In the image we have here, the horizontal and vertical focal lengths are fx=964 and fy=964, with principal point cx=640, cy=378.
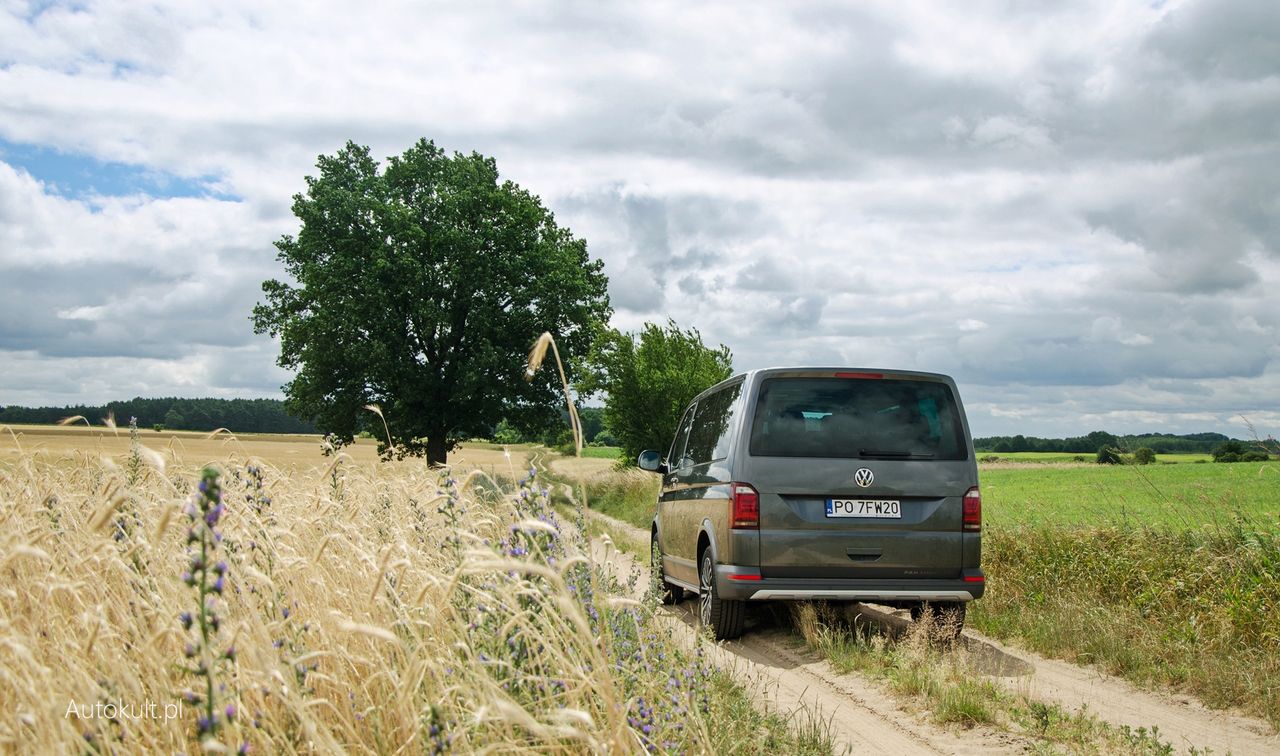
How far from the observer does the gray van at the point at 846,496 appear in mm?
7668

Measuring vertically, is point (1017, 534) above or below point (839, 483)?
below

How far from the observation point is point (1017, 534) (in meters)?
10.6

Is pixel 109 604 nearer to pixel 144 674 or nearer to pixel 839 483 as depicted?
pixel 144 674

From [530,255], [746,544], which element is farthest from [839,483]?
[530,255]

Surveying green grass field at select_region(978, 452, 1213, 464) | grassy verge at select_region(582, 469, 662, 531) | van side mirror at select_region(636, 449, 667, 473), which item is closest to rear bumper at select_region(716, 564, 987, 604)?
van side mirror at select_region(636, 449, 667, 473)

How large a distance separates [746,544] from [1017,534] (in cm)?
445

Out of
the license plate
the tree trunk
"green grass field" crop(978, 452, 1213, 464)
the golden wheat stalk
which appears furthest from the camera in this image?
"green grass field" crop(978, 452, 1213, 464)

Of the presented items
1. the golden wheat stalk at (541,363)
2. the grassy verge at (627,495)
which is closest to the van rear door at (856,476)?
the golden wheat stalk at (541,363)

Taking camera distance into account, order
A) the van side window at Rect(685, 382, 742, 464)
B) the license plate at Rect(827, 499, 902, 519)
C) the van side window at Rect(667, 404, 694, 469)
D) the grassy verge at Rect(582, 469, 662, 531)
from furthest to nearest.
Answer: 1. the grassy verge at Rect(582, 469, 662, 531)
2. the van side window at Rect(667, 404, 694, 469)
3. the van side window at Rect(685, 382, 742, 464)
4. the license plate at Rect(827, 499, 902, 519)

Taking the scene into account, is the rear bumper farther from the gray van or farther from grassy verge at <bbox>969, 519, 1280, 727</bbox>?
grassy verge at <bbox>969, 519, 1280, 727</bbox>

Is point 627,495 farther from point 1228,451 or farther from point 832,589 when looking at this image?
point 1228,451

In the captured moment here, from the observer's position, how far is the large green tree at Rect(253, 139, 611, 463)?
109ft

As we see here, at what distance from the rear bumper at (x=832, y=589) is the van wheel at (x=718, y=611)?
0.38m

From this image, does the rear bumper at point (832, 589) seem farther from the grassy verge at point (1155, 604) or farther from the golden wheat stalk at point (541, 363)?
the golden wheat stalk at point (541, 363)
